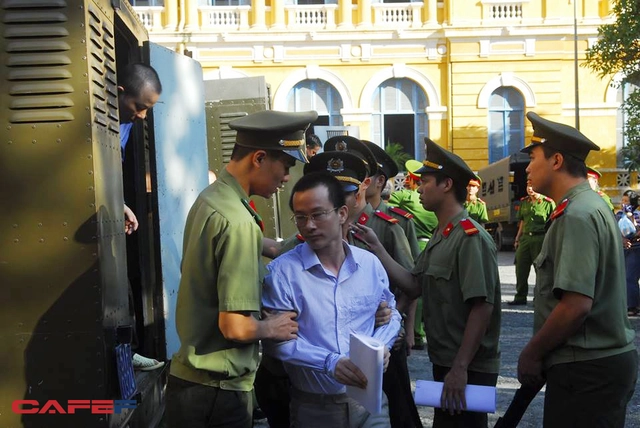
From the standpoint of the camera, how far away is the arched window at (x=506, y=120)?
28.1 meters

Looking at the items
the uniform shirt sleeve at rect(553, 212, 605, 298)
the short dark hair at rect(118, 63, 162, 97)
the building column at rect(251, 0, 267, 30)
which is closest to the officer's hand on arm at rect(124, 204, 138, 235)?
the short dark hair at rect(118, 63, 162, 97)

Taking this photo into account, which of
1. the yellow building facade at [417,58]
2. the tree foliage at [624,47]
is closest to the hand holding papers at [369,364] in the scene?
the tree foliage at [624,47]

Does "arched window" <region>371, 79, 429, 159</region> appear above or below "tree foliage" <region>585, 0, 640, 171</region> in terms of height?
below

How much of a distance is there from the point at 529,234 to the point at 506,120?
→ 16011 millimetres

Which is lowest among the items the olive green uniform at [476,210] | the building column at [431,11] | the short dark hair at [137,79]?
the olive green uniform at [476,210]

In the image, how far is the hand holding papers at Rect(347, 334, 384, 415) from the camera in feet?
10.8

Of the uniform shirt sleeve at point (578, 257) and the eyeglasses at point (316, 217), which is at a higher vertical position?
the eyeglasses at point (316, 217)

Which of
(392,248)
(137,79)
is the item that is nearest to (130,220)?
(137,79)

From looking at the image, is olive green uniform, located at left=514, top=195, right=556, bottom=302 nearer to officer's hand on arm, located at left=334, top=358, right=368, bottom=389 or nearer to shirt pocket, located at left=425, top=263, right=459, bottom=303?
shirt pocket, located at left=425, top=263, right=459, bottom=303

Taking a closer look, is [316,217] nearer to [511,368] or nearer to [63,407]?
[63,407]

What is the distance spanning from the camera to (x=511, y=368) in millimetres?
8477

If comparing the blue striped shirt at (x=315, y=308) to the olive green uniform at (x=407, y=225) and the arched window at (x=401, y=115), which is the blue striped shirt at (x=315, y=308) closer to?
the olive green uniform at (x=407, y=225)

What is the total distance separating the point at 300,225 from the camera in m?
3.73

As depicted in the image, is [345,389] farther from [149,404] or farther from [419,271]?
[149,404]
